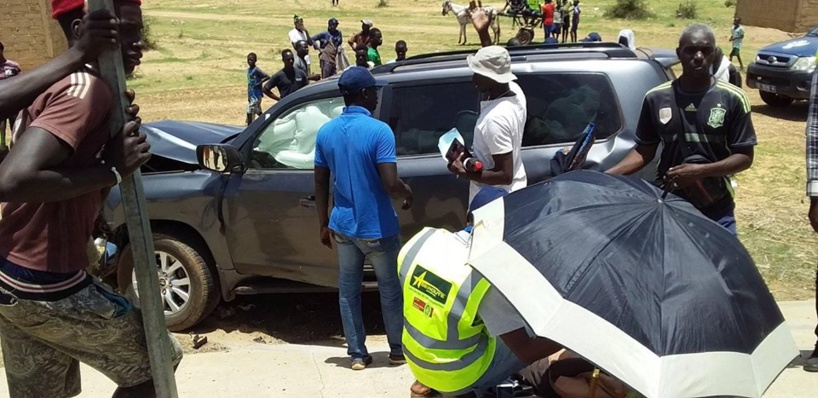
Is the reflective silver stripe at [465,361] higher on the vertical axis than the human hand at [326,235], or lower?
higher

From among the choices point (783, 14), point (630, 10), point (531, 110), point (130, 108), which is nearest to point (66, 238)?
point (130, 108)

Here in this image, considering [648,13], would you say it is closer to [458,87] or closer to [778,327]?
[458,87]

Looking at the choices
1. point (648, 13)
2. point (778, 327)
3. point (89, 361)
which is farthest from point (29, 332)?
point (648, 13)

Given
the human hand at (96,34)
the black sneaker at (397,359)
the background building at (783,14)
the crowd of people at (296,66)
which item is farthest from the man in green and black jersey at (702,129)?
the background building at (783,14)

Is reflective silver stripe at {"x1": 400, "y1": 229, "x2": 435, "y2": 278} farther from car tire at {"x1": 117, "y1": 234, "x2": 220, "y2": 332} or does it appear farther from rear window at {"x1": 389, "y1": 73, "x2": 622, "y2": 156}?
car tire at {"x1": 117, "y1": 234, "x2": 220, "y2": 332}

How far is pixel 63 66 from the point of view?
240cm

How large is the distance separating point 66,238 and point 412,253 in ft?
4.14

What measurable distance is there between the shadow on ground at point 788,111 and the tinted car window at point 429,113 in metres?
10.4

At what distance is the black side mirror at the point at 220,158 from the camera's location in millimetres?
5574

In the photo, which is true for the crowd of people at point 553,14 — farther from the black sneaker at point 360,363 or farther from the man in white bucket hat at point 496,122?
the black sneaker at point 360,363

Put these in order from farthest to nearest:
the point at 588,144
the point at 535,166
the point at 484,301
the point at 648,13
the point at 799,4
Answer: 1. the point at 648,13
2. the point at 799,4
3. the point at 535,166
4. the point at 588,144
5. the point at 484,301

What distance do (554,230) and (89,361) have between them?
5.61ft

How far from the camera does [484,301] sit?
2930 millimetres

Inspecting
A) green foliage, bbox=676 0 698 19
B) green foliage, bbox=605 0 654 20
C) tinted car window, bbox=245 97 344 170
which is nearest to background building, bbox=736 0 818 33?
green foliage, bbox=676 0 698 19
